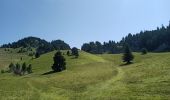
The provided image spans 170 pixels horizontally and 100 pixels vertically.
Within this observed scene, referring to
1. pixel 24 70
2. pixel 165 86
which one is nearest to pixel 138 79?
pixel 165 86

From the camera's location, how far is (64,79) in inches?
3349

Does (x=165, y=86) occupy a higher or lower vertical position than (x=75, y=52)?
lower

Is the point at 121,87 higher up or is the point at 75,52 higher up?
the point at 75,52

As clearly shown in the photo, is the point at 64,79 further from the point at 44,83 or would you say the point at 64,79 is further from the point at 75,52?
the point at 75,52

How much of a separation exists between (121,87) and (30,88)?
2043 cm

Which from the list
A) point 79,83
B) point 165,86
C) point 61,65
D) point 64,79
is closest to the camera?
point 165,86

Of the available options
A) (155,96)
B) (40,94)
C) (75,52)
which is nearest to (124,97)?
(155,96)

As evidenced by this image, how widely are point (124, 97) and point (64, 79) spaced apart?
33.1 metres

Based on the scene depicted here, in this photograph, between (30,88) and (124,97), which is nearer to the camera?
(124,97)

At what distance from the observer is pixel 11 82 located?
260ft

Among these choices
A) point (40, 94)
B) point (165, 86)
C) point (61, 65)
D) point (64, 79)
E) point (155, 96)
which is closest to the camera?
point (155, 96)

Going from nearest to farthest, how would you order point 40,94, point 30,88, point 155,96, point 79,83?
point 155,96 → point 40,94 → point 30,88 → point 79,83

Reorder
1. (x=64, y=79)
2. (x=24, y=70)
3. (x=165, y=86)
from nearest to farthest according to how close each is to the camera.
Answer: (x=165, y=86)
(x=64, y=79)
(x=24, y=70)

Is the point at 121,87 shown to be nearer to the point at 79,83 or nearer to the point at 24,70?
the point at 79,83
